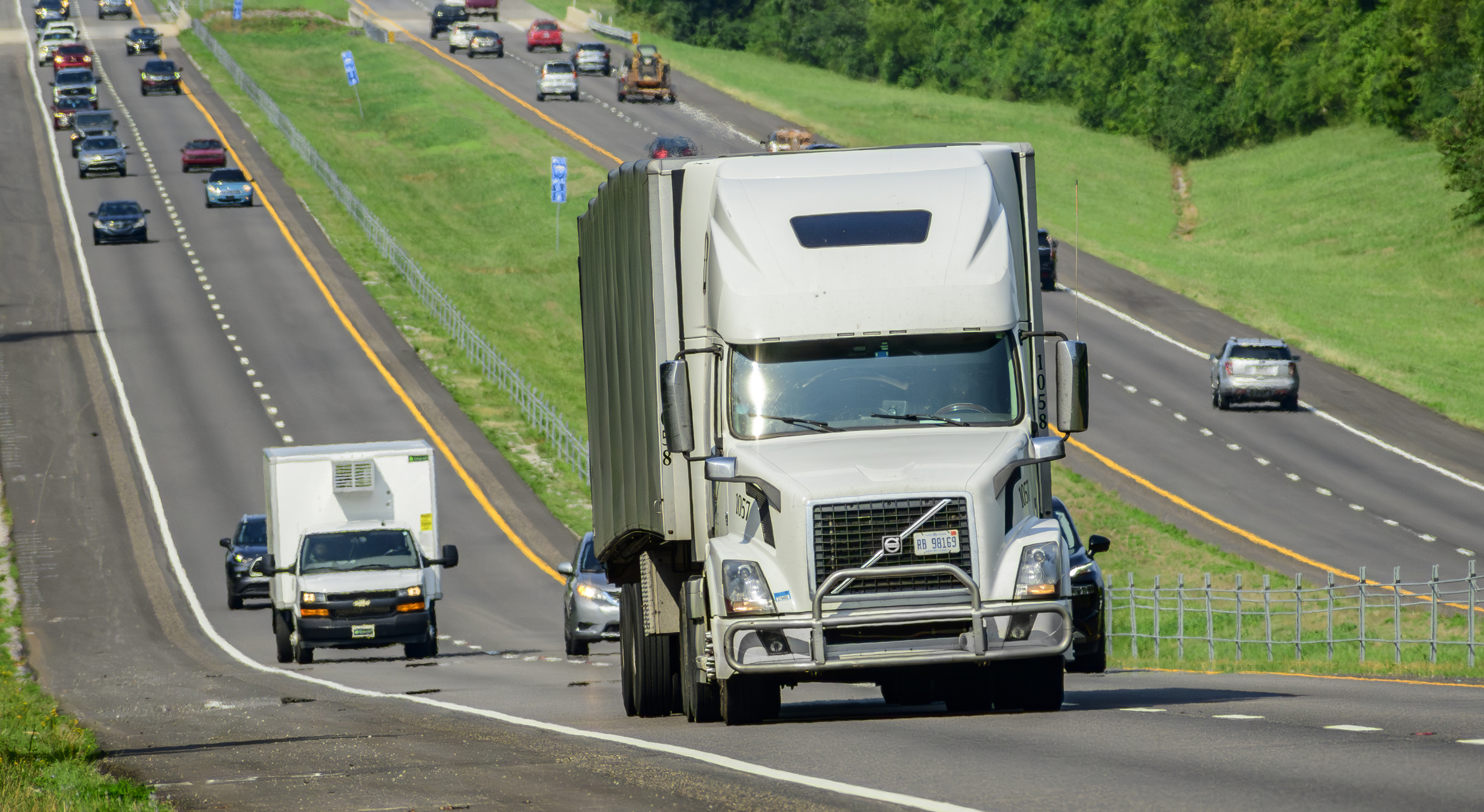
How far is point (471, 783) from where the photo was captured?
1200 centimetres

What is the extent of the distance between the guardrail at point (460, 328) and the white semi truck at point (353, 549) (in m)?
15.8

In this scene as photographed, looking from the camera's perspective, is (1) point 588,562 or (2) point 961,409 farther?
(1) point 588,562

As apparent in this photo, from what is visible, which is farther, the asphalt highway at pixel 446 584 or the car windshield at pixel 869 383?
the car windshield at pixel 869 383

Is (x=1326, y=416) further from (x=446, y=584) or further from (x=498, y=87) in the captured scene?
(x=498, y=87)

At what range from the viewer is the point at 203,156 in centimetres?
7862

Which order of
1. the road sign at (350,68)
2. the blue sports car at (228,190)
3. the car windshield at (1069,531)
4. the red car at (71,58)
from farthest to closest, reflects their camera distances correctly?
the red car at (71,58) < the road sign at (350,68) < the blue sports car at (228,190) < the car windshield at (1069,531)

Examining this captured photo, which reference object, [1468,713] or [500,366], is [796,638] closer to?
[1468,713]

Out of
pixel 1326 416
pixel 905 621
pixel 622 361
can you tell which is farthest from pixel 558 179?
pixel 905 621

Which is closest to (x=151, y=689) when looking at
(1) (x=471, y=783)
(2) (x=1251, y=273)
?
(1) (x=471, y=783)

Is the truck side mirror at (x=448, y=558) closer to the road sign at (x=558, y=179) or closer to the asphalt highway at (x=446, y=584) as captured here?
the asphalt highway at (x=446, y=584)

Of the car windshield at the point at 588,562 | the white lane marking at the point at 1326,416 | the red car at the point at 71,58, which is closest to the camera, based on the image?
the car windshield at the point at 588,562

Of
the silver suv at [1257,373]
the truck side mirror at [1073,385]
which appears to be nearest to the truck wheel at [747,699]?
the truck side mirror at [1073,385]

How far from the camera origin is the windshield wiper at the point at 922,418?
526 inches

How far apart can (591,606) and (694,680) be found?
1315cm
